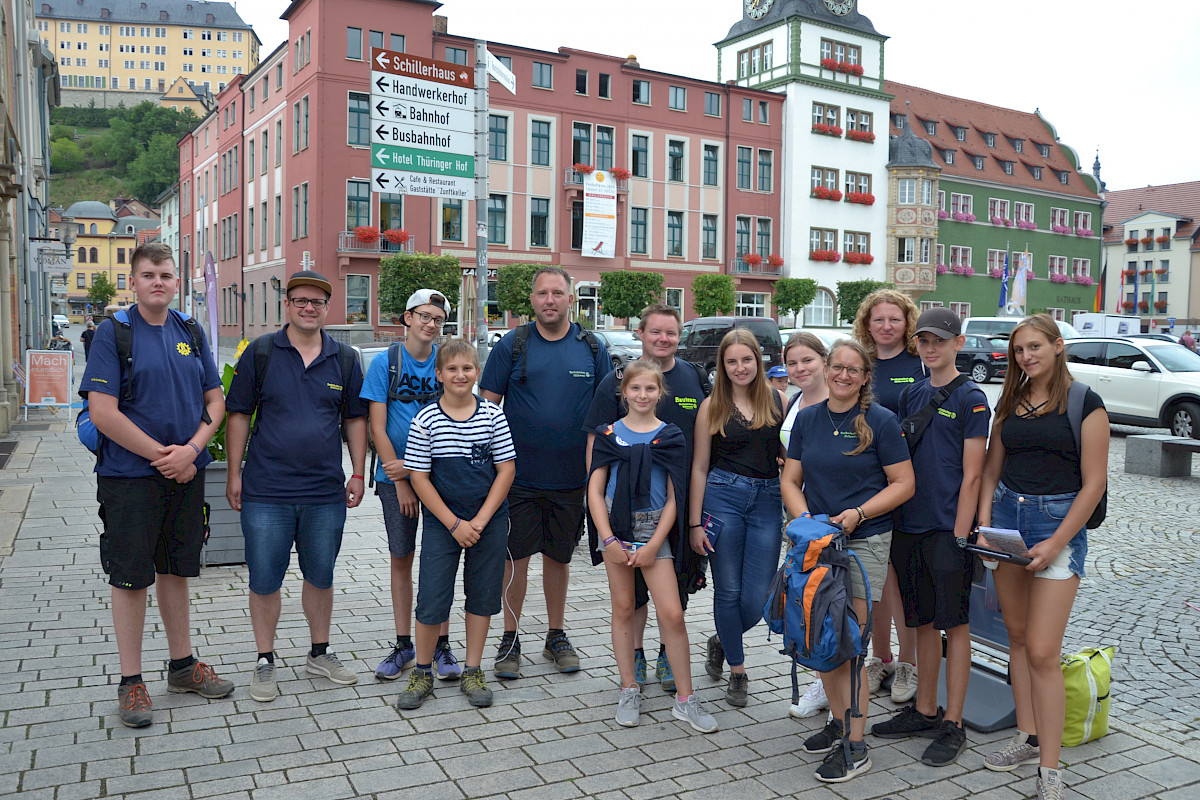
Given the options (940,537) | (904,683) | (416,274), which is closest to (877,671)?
(904,683)

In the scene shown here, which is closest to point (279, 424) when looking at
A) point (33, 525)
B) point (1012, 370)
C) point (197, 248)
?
point (1012, 370)

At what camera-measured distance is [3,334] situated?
1719 cm

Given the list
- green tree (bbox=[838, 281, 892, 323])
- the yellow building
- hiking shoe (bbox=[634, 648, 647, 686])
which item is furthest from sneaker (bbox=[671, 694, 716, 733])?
the yellow building

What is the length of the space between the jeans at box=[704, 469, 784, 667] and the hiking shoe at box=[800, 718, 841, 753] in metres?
0.68

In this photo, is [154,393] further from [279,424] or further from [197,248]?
[197,248]

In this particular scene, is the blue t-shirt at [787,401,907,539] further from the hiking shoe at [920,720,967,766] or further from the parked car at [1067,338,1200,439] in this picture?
the parked car at [1067,338,1200,439]

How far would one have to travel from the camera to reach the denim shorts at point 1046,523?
12.5 feet

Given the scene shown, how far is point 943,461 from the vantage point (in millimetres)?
4215

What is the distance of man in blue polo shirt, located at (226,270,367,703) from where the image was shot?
4.77m

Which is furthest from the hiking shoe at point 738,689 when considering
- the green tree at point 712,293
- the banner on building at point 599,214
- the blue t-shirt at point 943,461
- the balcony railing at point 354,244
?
the green tree at point 712,293

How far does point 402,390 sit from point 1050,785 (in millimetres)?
3404

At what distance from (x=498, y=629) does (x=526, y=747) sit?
1.91 meters

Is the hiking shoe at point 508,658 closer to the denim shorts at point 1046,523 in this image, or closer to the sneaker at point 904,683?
the sneaker at point 904,683

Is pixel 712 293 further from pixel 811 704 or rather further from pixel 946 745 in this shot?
pixel 946 745
